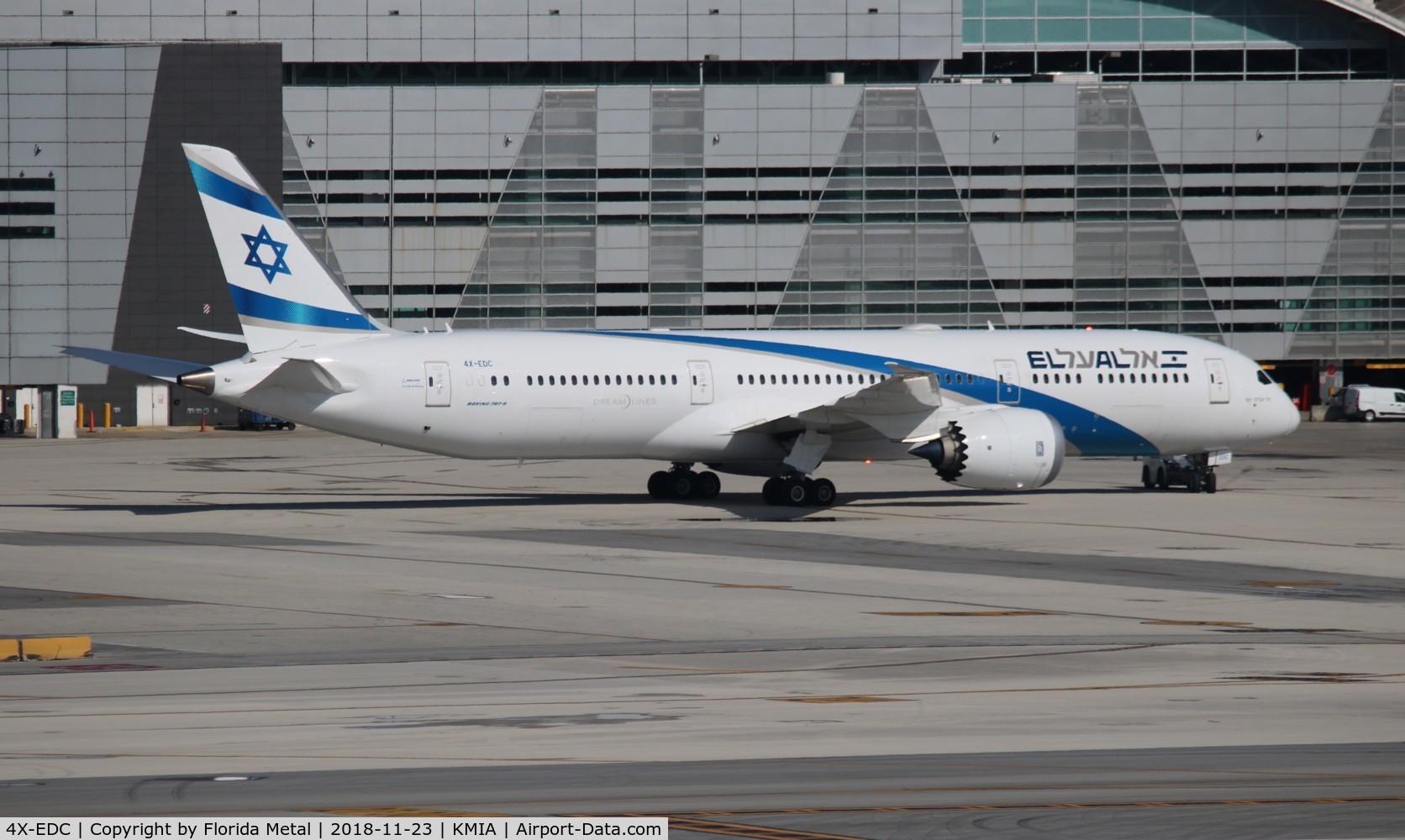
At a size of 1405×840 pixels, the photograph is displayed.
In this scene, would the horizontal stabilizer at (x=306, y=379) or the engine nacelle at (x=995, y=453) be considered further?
the engine nacelle at (x=995, y=453)

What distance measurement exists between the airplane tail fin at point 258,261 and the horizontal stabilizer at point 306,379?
4.60 feet

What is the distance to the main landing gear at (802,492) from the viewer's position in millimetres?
34656

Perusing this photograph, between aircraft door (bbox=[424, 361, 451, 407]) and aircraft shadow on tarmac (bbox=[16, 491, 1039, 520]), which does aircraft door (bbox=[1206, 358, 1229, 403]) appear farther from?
aircraft door (bbox=[424, 361, 451, 407])

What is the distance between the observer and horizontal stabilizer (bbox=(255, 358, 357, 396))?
31875mm

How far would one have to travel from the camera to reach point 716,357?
35781mm

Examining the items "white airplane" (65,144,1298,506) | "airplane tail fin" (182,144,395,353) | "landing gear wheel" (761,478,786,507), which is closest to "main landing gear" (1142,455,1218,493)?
"white airplane" (65,144,1298,506)

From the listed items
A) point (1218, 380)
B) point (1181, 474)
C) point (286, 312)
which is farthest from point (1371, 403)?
point (286, 312)

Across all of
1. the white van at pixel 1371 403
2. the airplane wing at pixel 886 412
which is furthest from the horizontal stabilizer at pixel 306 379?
the white van at pixel 1371 403

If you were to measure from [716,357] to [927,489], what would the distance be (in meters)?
8.06

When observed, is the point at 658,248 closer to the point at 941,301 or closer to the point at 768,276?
the point at 768,276

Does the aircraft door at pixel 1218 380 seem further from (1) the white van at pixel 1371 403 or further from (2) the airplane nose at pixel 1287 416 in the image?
(1) the white van at pixel 1371 403

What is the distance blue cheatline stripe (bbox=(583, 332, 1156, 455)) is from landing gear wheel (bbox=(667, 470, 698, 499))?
346cm

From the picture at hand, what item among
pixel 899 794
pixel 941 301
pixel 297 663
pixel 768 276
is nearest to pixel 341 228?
pixel 768 276

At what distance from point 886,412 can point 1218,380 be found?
9.88 meters
